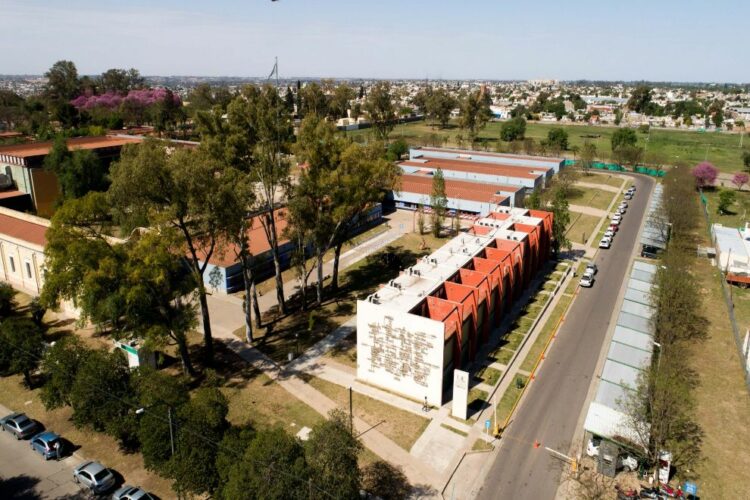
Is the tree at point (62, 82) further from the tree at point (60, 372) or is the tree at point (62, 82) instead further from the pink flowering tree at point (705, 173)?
the pink flowering tree at point (705, 173)

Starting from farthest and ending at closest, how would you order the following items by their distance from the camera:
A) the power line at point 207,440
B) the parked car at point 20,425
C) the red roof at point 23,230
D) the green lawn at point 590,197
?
the green lawn at point 590,197 → the red roof at point 23,230 → the parked car at point 20,425 → the power line at point 207,440

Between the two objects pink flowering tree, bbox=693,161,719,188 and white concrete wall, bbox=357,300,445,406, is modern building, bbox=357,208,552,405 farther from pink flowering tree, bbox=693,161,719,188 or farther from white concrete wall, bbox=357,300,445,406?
pink flowering tree, bbox=693,161,719,188

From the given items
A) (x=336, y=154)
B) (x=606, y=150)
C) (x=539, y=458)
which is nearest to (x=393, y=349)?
(x=539, y=458)

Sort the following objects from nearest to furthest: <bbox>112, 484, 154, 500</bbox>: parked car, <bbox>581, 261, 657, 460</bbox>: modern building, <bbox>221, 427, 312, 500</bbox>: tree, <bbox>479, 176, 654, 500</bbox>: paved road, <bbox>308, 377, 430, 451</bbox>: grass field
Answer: <bbox>221, 427, 312, 500</bbox>: tree → <bbox>112, 484, 154, 500</bbox>: parked car → <bbox>479, 176, 654, 500</bbox>: paved road → <bbox>581, 261, 657, 460</bbox>: modern building → <bbox>308, 377, 430, 451</bbox>: grass field

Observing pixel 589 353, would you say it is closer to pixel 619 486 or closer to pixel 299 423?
pixel 619 486

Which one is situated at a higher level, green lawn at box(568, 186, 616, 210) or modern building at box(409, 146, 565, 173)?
modern building at box(409, 146, 565, 173)

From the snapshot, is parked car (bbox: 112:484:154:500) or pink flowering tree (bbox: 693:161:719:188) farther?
pink flowering tree (bbox: 693:161:719:188)

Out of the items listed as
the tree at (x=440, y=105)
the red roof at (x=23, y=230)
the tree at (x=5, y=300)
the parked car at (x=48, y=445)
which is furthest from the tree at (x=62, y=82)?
the parked car at (x=48, y=445)

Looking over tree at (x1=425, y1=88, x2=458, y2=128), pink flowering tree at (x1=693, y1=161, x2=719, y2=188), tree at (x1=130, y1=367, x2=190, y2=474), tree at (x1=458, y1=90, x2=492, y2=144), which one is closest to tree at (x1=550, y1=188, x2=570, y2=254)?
tree at (x1=130, y1=367, x2=190, y2=474)
